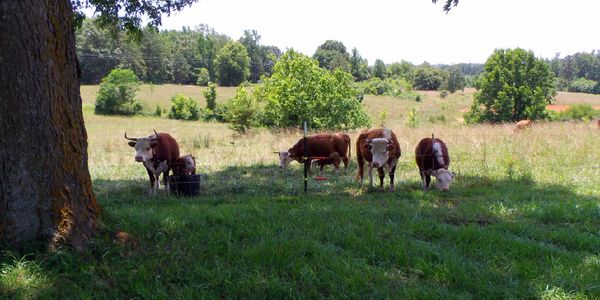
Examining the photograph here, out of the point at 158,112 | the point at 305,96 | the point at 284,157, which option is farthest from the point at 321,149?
the point at 158,112

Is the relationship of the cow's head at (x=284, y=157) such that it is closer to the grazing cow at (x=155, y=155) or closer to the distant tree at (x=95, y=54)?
the grazing cow at (x=155, y=155)

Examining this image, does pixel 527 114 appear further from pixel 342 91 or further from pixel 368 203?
pixel 368 203

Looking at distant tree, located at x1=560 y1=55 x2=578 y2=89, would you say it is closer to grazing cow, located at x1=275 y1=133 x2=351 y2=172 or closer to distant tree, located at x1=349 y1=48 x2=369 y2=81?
distant tree, located at x1=349 y1=48 x2=369 y2=81

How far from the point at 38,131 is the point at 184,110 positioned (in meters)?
58.2

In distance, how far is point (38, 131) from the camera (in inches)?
193

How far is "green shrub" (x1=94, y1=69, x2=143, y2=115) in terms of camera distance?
6200cm

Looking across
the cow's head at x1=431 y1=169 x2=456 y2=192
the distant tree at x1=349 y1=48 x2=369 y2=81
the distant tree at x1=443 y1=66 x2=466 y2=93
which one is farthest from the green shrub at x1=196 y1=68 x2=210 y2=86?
the cow's head at x1=431 y1=169 x2=456 y2=192

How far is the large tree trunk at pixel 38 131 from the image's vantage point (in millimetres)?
4773

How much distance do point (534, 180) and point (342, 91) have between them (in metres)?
24.7

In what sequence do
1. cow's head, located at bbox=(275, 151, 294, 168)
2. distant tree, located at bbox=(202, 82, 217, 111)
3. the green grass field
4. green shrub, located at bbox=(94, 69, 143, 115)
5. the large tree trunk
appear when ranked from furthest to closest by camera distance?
distant tree, located at bbox=(202, 82, 217, 111) → green shrub, located at bbox=(94, 69, 143, 115) → cow's head, located at bbox=(275, 151, 294, 168) → the large tree trunk → the green grass field

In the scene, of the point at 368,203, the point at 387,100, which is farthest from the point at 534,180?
the point at 387,100

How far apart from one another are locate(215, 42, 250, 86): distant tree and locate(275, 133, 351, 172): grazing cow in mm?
95356

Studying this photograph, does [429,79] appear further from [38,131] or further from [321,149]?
[38,131]

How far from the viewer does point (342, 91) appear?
115 feet
